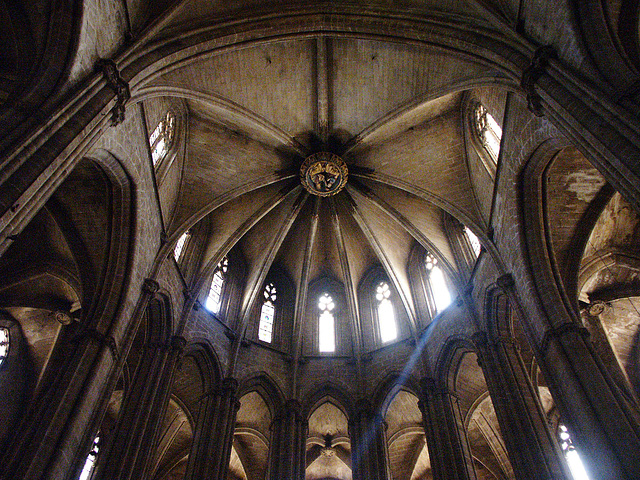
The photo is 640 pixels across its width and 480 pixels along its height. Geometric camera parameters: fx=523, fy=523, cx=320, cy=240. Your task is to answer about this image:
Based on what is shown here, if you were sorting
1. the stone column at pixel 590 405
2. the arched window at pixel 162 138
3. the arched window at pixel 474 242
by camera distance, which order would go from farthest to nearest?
the arched window at pixel 474 242
the arched window at pixel 162 138
the stone column at pixel 590 405

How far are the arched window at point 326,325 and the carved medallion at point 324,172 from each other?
4813 mm

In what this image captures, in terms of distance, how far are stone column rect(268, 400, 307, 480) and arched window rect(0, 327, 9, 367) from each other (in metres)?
7.85

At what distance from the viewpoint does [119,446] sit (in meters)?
10.9

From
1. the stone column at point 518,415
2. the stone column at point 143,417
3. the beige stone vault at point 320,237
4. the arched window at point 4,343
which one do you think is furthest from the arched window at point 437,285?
the arched window at point 4,343

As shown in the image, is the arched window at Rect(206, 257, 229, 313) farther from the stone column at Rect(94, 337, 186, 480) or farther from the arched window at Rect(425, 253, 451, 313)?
the arched window at Rect(425, 253, 451, 313)

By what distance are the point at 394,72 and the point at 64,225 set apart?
9169 mm

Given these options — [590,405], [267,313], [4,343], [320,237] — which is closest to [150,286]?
[4,343]

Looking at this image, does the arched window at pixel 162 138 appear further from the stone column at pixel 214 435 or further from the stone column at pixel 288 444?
the stone column at pixel 288 444

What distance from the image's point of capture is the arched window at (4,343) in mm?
14805

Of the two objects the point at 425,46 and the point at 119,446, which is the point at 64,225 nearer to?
the point at 119,446

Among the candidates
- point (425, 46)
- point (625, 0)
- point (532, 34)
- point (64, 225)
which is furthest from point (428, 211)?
point (64, 225)

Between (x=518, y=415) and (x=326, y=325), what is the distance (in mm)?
8538

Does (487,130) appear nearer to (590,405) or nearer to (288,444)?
(590,405)

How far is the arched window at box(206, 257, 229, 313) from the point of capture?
54.8 ft
